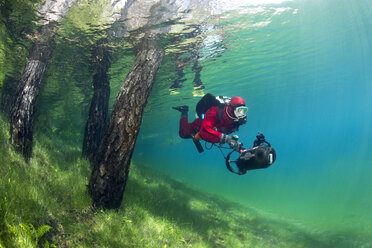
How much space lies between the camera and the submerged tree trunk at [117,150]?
3.59 meters

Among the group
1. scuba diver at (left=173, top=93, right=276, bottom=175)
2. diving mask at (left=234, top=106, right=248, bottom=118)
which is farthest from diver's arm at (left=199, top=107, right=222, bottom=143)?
diving mask at (left=234, top=106, right=248, bottom=118)

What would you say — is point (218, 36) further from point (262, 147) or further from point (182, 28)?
point (262, 147)

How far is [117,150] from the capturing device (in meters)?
3.67

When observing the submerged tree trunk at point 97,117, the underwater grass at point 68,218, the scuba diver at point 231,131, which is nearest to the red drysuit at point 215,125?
the scuba diver at point 231,131

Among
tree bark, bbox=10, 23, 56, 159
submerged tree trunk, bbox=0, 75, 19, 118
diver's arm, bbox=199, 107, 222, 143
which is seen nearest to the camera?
tree bark, bbox=10, 23, 56, 159

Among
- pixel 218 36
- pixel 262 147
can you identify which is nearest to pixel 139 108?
Answer: pixel 262 147

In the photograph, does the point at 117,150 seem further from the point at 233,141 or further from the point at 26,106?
the point at 26,106

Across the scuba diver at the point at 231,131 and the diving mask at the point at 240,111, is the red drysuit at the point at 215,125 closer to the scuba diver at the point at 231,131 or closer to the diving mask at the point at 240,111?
the scuba diver at the point at 231,131

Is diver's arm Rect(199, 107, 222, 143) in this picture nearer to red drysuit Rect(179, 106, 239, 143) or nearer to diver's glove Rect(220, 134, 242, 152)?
red drysuit Rect(179, 106, 239, 143)

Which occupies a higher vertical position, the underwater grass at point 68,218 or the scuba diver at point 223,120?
the scuba diver at point 223,120

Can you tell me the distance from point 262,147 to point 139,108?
9.60 ft

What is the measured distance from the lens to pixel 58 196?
3283mm

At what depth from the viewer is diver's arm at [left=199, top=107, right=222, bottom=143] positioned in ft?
16.9

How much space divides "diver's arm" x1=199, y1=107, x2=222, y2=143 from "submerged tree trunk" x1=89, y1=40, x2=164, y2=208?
202 centimetres
